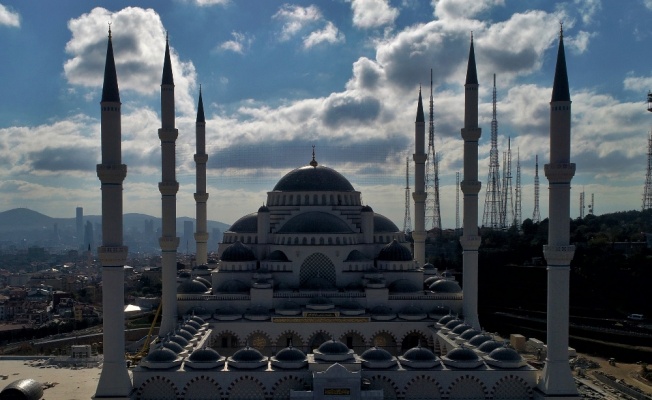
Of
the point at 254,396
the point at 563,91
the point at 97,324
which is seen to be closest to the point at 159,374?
the point at 254,396

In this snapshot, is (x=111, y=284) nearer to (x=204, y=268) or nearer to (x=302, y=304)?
(x=302, y=304)

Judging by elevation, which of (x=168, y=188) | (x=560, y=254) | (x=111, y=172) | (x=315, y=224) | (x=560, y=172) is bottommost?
(x=560, y=254)

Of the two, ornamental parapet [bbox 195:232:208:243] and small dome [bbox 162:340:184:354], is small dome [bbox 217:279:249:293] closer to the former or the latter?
small dome [bbox 162:340:184:354]

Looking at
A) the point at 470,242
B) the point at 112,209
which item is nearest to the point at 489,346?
the point at 470,242

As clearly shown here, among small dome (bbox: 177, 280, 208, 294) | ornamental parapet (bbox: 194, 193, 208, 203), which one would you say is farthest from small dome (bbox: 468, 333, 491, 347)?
ornamental parapet (bbox: 194, 193, 208, 203)

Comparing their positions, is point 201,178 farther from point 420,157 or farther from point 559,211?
point 559,211

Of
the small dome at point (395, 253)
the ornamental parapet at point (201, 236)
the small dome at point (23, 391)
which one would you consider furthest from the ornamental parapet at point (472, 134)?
the small dome at point (23, 391)

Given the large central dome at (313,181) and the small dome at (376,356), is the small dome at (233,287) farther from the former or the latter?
the small dome at (376,356)
